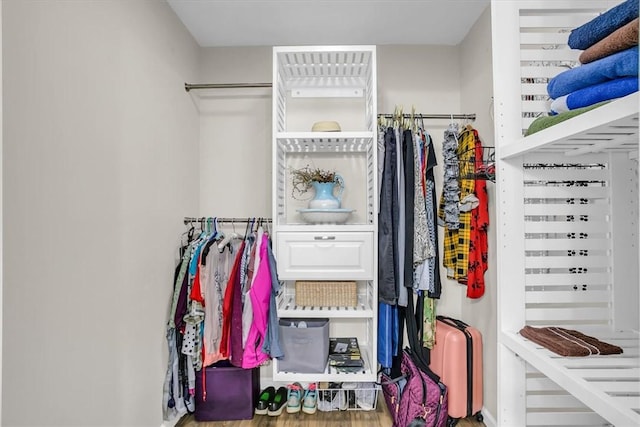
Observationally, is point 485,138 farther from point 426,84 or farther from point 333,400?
point 333,400

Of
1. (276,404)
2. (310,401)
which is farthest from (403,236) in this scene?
(276,404)

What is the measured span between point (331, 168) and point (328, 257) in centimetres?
78

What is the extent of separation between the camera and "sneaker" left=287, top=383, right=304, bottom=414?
2408mm

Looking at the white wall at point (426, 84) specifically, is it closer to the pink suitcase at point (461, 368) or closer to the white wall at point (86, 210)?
the pink suitcase at point (461, 368)

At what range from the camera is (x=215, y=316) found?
2209mm

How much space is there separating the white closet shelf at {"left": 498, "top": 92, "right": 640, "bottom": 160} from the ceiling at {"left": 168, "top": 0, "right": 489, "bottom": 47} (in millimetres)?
1721

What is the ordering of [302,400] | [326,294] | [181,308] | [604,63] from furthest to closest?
[302,400] < [326,294] < [181,308] < [604,63]

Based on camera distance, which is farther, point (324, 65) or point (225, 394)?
point (324, 65)

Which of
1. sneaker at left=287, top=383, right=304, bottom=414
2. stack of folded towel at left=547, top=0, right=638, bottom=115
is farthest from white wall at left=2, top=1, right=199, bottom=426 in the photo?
stack of folded towel at left=547, top=0, right=638, bottom=115

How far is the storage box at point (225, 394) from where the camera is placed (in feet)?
7.57

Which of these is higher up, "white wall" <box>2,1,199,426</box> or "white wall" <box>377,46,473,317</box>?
"white wall" <box>377,46,473,317</box>

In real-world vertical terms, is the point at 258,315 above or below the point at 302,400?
above

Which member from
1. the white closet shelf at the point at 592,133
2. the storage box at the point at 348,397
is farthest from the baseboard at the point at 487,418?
the white closet shelf at the point at 592,133

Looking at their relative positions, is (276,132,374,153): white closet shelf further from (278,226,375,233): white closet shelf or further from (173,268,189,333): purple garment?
(173,268,189,333): purple garment
